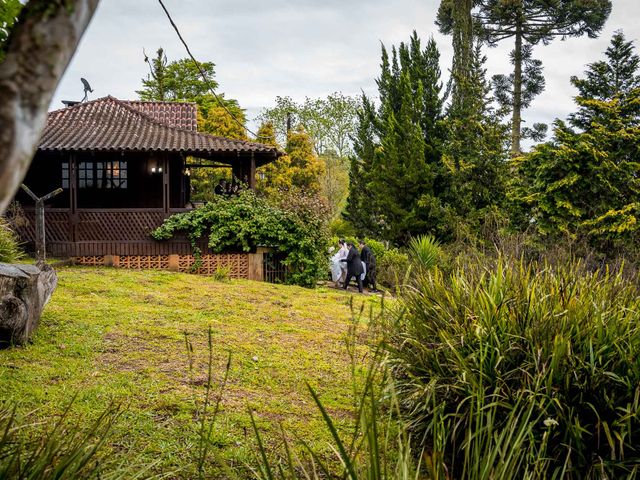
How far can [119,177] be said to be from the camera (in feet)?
65.6

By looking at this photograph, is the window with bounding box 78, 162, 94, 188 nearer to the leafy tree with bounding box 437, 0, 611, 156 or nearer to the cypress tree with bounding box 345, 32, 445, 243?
the cypress tree with bounding box 345, 32, 445, 243

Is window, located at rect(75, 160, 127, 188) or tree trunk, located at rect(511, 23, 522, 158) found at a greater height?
tree trunk, located at rect(511, 23, 522, 158)

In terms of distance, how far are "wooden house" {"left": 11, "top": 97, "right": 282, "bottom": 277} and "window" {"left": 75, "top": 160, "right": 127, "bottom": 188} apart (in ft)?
0.12

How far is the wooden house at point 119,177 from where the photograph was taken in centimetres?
1650

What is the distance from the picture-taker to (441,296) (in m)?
5.20

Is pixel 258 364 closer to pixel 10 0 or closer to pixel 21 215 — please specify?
pixel 10 0

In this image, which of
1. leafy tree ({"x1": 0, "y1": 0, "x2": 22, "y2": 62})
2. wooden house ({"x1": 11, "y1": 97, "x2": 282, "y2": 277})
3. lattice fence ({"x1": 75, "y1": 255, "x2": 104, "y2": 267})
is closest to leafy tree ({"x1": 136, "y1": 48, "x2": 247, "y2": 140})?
wooden house ({"x1": 11, "y1": 97, "x2": 282, "y2": 277})

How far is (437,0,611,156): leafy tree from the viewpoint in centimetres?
2748

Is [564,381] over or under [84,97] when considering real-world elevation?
under

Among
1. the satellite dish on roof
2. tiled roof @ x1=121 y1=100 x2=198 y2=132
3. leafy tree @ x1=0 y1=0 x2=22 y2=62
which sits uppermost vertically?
the satellite dish on roof

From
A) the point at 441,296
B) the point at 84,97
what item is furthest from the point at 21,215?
the point at 441,296

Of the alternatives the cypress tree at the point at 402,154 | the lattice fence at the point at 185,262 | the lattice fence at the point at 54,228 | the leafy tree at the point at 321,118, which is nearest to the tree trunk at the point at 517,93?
the cypress tree at the point at 402,154

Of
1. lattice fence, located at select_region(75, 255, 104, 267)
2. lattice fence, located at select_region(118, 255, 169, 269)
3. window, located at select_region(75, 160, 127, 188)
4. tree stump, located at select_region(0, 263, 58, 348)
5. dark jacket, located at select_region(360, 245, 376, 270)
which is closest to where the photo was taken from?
tree stump, located at select_region(0, 263, 58, 348)

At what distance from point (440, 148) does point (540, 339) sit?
70.9ft
